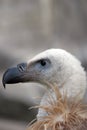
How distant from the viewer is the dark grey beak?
15.3 ft

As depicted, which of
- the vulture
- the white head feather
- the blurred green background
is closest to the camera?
the vulture

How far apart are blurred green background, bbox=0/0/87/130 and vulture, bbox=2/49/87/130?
287 centimetres

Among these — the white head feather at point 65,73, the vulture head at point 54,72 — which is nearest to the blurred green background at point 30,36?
the vulture head at point 54,72

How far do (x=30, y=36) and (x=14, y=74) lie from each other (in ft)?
19.1

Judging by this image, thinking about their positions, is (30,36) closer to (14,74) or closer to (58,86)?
(14,74)

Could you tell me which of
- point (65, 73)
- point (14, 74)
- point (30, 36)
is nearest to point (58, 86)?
point (65, 73)

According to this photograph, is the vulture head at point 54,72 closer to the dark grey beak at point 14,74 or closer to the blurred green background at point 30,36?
the dark grey beak at point 14,74

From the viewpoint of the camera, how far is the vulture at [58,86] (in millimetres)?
4219

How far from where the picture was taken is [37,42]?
10.0 meters

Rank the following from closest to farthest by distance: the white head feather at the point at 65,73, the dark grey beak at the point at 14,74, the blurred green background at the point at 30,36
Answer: the white head feather at the point at 65,73 < the dark grey beak at the point at 14,74 < the blurred green background at the point at 30,36

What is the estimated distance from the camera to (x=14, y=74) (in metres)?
4.70

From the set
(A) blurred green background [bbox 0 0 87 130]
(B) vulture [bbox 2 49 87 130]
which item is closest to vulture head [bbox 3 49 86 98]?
(B) vulture [bbox 2 49 87 130]

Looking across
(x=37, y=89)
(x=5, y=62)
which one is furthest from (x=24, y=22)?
(x=37, y=89)

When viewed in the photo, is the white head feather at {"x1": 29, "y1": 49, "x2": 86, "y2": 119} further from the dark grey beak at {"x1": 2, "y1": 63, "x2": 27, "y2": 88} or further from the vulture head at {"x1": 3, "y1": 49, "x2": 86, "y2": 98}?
the dark grey beak at {"x1": 2, "y1": 63, "x2": 27, "y2": 88}
